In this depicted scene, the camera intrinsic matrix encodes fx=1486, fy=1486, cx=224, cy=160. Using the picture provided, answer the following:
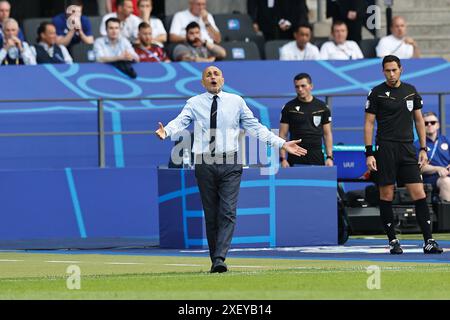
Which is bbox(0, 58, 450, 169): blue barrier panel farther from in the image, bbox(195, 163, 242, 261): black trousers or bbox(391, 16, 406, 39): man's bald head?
bbox(195, 163, 242, 261): black trousers

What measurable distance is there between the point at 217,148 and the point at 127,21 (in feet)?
→ 32.5

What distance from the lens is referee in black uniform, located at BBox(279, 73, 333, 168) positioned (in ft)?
64.7

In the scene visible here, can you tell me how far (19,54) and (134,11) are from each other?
2.83 metres

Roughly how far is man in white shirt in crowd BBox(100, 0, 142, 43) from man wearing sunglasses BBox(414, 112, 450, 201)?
5.22m

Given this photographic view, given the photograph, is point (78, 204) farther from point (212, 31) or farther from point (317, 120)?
point (212, 31)

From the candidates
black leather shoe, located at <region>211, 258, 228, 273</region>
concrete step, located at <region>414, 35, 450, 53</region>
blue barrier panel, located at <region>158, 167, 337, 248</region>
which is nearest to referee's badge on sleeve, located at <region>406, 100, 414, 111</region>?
blue barrier panel, located at <region>158, 167, 337, 248</region>

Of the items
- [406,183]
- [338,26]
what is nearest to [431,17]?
[338,26]

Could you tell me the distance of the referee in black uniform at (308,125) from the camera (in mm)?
19734

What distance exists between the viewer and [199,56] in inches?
936

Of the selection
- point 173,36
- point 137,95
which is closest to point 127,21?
point 173,36

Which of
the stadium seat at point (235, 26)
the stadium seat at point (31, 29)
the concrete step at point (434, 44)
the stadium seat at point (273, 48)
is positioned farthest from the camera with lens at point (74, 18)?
the concrete step at point (434, 44)

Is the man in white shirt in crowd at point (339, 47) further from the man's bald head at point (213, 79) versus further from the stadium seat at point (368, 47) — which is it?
the man's bald head at point (213, 79)
